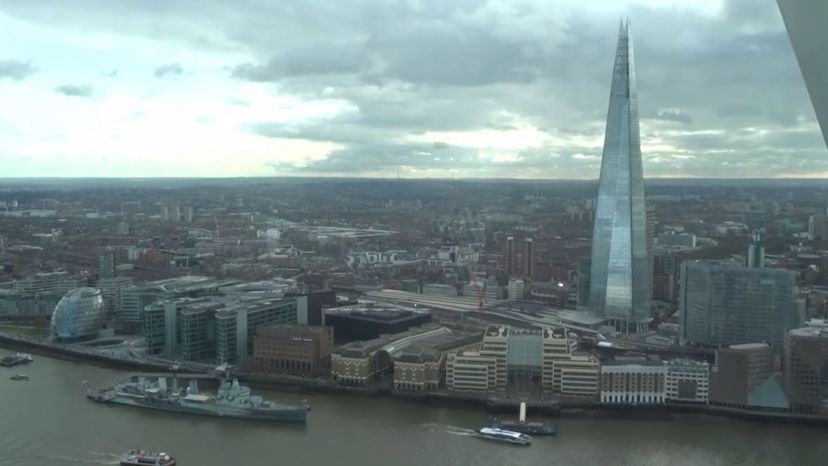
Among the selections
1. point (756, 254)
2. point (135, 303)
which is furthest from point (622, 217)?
point (135, 303)

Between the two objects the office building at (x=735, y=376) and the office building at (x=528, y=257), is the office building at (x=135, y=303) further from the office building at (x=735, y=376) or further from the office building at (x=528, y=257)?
the office building at (x=735, y=376)

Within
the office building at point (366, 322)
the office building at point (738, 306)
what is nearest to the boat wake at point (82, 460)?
the office building at point (366, 322)

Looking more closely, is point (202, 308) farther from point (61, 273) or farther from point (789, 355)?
point (789, 355)

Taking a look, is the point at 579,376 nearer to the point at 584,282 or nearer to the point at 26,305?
the point at 584,282

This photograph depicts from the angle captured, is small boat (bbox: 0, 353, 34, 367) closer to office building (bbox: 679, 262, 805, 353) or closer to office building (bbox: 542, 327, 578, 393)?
office building (bbox: 542, 327, 578, 393)

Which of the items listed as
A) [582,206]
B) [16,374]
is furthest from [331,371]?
[582,206]

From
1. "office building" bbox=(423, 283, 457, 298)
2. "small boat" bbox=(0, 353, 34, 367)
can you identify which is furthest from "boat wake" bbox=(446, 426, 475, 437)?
"office building" bbox=(423, 283, 457, 298)
